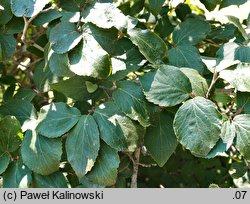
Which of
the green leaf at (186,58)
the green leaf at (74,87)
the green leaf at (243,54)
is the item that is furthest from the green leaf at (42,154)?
the green leaf at (243,54)

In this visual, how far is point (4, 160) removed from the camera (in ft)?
3.23

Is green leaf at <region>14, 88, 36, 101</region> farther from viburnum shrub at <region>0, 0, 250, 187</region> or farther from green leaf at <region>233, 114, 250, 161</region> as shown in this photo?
green leaf at <region>233, 114, 250, 161</region>

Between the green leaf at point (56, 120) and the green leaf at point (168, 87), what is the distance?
16 centimetres

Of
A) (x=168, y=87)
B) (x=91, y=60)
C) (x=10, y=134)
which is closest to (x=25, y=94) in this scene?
(x=10, y=134)

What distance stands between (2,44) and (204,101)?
1.56ft

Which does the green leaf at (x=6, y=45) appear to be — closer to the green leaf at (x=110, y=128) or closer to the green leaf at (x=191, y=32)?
the green leaf at (x=110, y=128)

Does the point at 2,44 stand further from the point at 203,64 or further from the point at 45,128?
the point at 203,64

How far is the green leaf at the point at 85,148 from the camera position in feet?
2.98

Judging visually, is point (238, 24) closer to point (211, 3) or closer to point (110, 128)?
point (211, 3)

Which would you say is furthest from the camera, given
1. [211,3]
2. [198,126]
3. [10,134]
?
[211,3]

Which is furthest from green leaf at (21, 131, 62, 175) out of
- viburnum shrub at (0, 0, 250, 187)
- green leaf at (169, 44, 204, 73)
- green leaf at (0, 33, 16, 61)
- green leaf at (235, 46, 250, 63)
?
green leaf at (235, 46, 250, 63)

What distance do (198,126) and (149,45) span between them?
0.67 feet

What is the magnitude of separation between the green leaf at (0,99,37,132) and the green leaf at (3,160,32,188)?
80 mm
